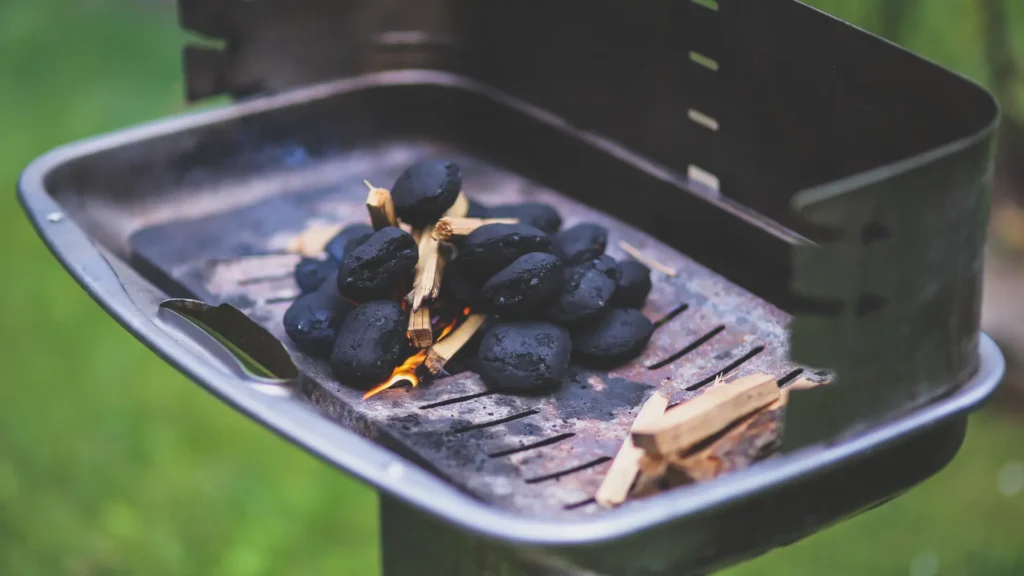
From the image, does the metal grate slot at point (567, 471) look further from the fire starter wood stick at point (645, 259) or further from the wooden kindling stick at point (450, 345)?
the fire starter wood stick at point (645, 259)

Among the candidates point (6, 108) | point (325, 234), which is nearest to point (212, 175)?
point (325, 234)

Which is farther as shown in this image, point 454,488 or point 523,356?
point 523,356

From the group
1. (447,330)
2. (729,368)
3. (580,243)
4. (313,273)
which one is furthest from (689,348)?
(313,273)

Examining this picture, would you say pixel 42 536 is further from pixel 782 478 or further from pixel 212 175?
pixel 782 478

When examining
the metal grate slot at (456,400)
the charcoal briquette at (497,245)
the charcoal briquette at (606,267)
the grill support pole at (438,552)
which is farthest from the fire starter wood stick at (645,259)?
the grill support pole at (438,552)

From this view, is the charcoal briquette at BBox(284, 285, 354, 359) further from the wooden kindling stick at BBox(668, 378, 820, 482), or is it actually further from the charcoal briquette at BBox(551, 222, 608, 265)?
the wooden kindling stick at BBox(668, 378, 820, 482)

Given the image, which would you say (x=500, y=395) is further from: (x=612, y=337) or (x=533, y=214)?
(x=533, y=214)

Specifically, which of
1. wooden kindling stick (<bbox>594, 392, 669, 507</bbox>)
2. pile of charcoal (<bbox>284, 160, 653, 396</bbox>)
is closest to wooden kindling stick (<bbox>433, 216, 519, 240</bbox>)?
pile of charcoal (<bbox>284, 160, 653, 396</bbox>)
